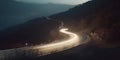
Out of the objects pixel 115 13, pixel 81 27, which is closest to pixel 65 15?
pixel 81 27

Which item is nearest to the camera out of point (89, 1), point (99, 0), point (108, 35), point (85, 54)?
point (85, 54)

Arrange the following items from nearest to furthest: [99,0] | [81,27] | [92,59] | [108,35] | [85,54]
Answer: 1. [92,59]
2. [85,54]
3. [108,35]
4. [81,27]
5. [99,0]

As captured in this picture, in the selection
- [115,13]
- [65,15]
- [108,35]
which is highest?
[65,15]

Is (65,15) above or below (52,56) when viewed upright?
above

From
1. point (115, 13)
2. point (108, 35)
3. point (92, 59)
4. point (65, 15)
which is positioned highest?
point (65, 15)

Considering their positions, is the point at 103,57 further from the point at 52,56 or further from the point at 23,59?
the point at 23,59

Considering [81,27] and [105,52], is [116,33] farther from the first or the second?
[81,27]

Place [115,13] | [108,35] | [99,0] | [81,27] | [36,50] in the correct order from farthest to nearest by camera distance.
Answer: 1. [99,0]
2. [81,27]
3. [115,13]
4. [108,35]
5. [36,50]

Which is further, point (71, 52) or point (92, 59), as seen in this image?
point (71, 52)

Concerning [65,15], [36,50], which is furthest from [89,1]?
[36,50]
